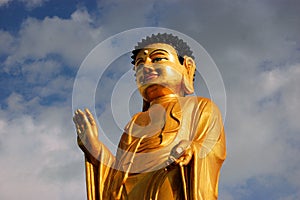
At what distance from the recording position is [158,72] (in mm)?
7953

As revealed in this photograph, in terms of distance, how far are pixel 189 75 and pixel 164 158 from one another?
163 cm

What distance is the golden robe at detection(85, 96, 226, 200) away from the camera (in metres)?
6.91

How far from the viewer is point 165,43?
27.6ft

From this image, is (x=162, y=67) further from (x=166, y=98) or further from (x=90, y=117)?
(x=90, y=117)

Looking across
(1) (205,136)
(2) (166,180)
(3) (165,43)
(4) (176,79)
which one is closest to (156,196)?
(2) (166,180)

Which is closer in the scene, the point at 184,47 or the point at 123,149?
the point at 123,149

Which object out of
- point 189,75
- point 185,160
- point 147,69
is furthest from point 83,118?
point 189,75

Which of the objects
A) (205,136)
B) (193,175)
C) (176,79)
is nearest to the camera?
(193,175)

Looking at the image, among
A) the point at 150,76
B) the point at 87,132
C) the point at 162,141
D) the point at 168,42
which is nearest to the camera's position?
the point at 162,141

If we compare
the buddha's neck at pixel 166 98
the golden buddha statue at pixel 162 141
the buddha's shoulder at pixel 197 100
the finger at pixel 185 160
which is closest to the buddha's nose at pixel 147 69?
the golden buddha statue at pixel 162 141

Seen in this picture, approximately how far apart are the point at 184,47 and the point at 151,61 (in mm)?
673

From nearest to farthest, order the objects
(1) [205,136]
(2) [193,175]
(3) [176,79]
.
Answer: (2) [193,175]
(1) [205,136]
(3) [176,79]

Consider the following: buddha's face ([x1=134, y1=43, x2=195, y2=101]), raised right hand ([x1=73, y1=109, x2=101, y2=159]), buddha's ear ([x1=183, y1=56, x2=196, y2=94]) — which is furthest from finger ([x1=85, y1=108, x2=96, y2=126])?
buddha's ear ([x1=183, y1=56, x2=196, y2=94])

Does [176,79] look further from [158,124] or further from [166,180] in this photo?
[166,180]
